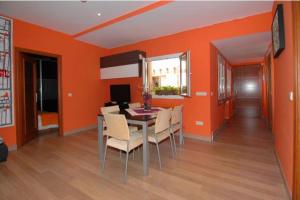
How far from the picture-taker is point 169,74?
545 cm

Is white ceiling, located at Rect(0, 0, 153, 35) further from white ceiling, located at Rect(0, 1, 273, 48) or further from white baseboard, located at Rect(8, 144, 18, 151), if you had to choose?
white baseboard, located at Rect(8, 144, 18, 151)

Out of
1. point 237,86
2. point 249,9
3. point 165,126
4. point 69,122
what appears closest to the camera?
point 165,126

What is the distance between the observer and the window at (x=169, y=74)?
379 centimetres

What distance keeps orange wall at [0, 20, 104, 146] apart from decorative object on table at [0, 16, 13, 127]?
0.13 metres

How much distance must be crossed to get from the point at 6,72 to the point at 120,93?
281 centimetres

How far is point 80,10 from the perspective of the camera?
123 inches

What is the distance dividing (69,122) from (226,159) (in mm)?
3983

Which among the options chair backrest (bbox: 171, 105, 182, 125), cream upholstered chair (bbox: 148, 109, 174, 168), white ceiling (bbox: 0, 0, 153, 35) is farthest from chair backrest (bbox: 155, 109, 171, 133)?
white ceiling (bbox: 0, 0, 153, 35)

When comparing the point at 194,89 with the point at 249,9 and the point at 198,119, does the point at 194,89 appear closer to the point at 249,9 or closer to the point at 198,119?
the point at 198,119

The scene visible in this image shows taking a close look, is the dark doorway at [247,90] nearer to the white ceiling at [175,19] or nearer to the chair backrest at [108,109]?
the white ceiling at [175,19]

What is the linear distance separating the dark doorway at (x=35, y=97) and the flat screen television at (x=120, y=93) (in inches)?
76.1

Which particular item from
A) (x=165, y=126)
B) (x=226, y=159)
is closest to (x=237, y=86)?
(x=226, y=159)

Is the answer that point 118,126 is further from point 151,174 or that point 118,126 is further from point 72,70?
point 72,70

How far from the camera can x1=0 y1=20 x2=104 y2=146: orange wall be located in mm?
3584
